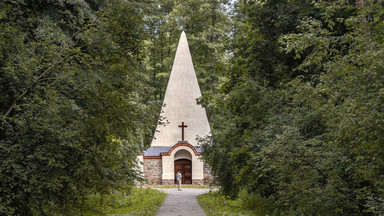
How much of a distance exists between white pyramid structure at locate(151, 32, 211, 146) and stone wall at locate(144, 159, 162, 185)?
4.61 feet

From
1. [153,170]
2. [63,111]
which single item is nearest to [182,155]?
[153,170]

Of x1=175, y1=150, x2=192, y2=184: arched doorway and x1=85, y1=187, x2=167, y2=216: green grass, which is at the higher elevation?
x1=175, y1=150, x2=192, y2=184: arched doorway

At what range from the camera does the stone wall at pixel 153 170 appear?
90.4 feet

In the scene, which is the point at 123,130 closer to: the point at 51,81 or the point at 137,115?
the point at 137,115

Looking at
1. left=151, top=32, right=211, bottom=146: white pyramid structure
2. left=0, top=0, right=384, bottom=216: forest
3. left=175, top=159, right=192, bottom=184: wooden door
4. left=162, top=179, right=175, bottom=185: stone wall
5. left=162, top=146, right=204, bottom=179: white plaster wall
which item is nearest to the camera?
left=0, top=0, right=384, bottom=216: forest

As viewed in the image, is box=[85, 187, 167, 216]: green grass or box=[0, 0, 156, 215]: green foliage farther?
box=[85, 187, 167, 216]: green grass

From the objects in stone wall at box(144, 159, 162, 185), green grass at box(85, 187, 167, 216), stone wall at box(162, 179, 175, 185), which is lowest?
green grass at box(85, 187, 167, 216)

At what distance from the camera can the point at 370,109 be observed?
→ 5.84m

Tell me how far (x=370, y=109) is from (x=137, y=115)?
4.44 m

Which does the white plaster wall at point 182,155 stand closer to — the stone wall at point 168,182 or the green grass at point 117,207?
the stone wall at point 168,182

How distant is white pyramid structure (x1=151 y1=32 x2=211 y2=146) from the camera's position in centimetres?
2833

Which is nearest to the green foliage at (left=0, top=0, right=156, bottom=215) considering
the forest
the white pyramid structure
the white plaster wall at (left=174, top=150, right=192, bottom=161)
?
the forest

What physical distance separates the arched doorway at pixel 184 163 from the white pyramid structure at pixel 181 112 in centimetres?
84

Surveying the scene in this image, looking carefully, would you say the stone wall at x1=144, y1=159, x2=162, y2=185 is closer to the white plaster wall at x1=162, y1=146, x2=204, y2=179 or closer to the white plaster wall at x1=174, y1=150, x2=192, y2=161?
the white plaster wall at x1=162, y1=146, x2=204, y2=179
